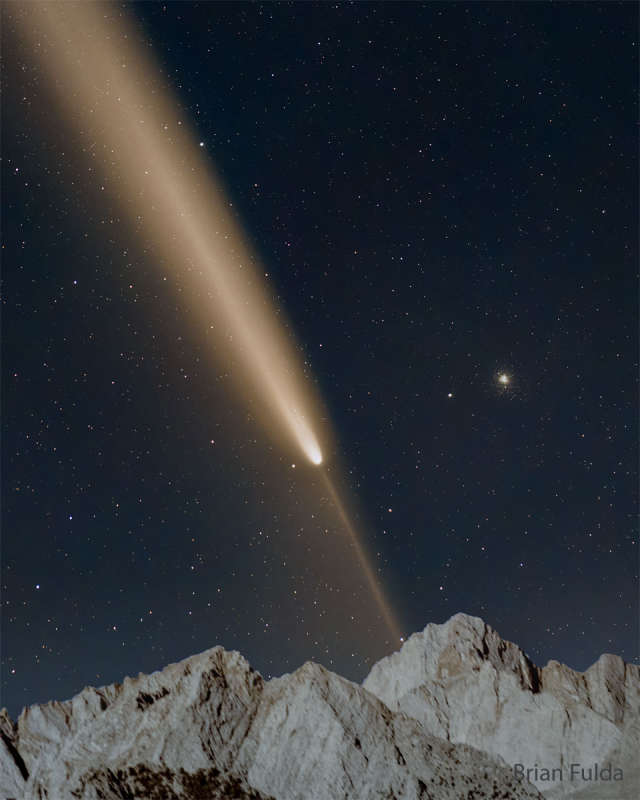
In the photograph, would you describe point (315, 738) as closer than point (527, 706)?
Yes

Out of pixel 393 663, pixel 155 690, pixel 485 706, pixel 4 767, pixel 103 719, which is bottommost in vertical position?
pixel 4 767

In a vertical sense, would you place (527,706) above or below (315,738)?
above

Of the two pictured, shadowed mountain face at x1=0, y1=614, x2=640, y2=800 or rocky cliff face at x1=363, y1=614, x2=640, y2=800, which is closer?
shadowed mountain face at x1=0, y1=614, x2=640, y2=800

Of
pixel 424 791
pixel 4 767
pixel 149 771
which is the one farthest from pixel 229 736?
pixel 4 767

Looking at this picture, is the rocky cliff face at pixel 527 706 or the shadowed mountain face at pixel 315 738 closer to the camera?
the shadowed mountain face at pixel 315 738

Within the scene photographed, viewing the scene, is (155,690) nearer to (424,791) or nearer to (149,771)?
(149,771)
